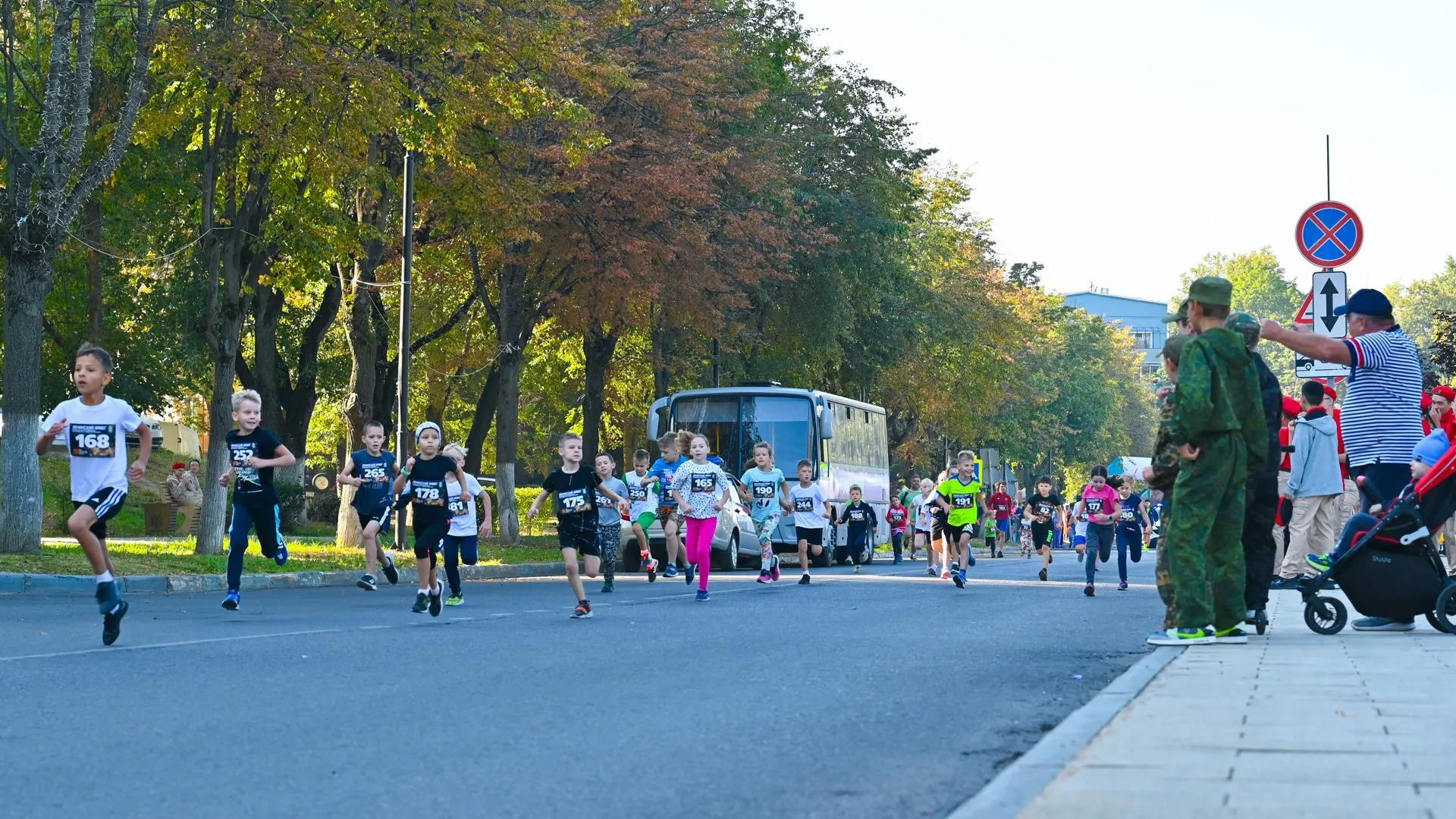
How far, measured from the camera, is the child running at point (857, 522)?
36.4 m

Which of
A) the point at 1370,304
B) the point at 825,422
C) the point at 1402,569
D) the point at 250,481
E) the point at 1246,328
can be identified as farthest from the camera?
the point at 825,422

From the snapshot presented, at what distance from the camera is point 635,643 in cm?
1279

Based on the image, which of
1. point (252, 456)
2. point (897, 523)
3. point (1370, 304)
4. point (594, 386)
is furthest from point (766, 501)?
point (897, 523)

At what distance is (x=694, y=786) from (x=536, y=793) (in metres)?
0.56

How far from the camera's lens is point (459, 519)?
56.5ft

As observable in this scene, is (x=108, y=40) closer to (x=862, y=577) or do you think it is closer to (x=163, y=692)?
(x=862, y=577)

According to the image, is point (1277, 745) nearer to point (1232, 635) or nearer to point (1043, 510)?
point (1232, 635)

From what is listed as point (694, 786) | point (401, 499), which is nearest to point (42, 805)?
point (694, 786)

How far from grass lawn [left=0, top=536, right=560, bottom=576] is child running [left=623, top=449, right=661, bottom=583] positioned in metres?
2.26

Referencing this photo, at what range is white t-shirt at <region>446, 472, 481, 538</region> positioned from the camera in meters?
16.6

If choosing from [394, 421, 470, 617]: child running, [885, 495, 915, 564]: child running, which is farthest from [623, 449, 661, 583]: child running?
[885, 495, 915, 564]: child running

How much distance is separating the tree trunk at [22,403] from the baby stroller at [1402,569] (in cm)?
1517

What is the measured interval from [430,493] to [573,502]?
130 cm

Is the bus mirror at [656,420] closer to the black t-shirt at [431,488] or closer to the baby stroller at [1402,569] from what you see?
the black t-shirt at [431,488]
